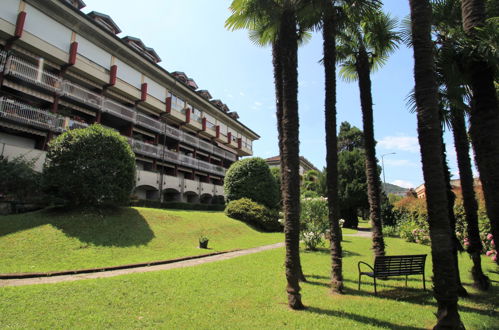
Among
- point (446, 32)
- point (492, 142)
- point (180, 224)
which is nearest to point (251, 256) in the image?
point (180, 224)

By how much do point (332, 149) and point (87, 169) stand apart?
35.8 ft

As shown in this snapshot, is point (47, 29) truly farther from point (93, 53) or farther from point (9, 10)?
point (93, 53)

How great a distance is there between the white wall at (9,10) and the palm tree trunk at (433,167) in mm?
22132

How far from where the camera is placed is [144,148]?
85.6 feet

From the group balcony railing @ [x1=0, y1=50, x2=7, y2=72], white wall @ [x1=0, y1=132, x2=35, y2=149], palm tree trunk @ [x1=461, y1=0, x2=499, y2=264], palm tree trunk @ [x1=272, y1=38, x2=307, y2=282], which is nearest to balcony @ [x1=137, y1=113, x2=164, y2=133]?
white wall @ [x1=0, y1=132, x2=35, y2=149]

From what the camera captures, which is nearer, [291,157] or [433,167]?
[433,167]

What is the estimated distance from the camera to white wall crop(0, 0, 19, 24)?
16.6 m

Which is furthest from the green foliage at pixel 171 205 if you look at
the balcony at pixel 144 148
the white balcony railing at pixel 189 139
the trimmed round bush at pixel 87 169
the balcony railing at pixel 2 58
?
the balcony railing at pixel 2 58

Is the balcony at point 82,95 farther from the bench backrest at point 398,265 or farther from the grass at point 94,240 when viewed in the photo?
the bench backrest at point 398,265

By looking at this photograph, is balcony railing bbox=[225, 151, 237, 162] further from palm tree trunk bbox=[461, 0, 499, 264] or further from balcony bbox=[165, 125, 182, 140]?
palm tree trunk bbox=[461, 0, 499, 264]

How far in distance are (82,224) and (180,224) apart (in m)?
5.62

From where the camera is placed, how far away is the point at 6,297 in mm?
5605

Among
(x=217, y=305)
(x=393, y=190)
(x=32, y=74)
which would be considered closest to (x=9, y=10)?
(x=32, y=74)

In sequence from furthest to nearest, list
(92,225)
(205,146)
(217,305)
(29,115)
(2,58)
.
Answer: (205,146) → (29,115) → (2,58) → (92,225) → (217,305)
